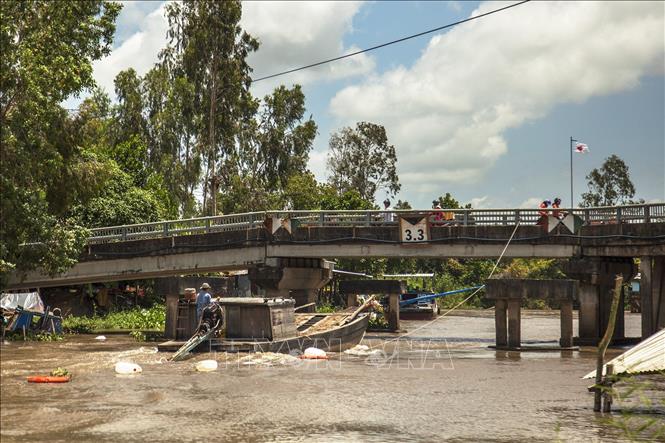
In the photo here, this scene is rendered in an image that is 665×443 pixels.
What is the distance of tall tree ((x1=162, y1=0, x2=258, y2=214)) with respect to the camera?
60.3 m

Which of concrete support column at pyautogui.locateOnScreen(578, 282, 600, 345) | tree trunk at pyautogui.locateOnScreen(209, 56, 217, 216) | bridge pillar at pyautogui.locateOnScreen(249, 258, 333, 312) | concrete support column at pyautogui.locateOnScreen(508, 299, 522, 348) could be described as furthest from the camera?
tree trunk at pyautogui.locateOnScreen(209, 56, 217, 216)

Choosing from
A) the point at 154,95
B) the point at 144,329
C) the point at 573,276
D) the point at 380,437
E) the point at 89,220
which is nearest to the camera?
the point at 380,437

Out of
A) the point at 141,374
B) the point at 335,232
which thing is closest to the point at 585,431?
the point at 141,374

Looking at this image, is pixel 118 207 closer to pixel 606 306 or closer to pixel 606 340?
pixel 606 306

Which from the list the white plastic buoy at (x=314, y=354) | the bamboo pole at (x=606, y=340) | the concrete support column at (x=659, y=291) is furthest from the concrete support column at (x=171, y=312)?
the bamboo pole at (x=606, y=340)

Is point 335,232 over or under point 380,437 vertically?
over

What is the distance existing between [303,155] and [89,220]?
23405 millimetres

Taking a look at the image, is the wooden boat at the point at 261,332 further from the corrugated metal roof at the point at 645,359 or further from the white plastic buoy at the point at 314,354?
the corrugated metal roof at the point at 645,359

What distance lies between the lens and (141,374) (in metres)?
23.0

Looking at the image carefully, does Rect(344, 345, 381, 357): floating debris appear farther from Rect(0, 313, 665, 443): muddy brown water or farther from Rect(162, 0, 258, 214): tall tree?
Rect(162, 0, 258, 214): tall tree

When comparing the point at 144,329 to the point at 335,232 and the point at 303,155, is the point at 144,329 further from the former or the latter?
the point at 303,155

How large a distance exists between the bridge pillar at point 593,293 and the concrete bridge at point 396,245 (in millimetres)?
54

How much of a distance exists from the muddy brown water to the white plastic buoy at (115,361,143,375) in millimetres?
332

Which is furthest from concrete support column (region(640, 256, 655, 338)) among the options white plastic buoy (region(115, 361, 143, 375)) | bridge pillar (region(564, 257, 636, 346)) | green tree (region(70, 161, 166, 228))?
green tree (region(70, 161, 166, 228))
